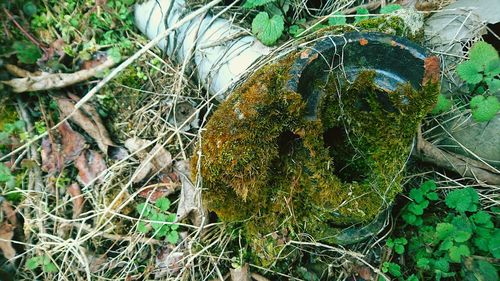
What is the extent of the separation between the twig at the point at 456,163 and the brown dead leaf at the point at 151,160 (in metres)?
1.31

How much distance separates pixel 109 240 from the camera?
2.13 meters

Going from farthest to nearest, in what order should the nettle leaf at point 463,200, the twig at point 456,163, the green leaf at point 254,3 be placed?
the green leaf at point 254,3, the twig at point 456,163, the nettle leaf at point 463,200

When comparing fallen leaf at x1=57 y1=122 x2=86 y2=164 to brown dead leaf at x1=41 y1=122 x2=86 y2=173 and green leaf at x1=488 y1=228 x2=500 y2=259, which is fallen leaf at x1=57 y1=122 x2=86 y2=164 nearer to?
brown dead leaf at x1=41 y1=122 x2=86 y2=173

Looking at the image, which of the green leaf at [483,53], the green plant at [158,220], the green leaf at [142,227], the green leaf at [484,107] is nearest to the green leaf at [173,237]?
the green plant at [158,220]

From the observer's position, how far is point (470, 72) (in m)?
1.84

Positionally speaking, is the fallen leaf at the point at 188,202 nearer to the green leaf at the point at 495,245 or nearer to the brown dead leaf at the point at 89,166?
the brown dead leaf at the point at 89,166

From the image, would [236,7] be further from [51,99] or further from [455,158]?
[455,158]

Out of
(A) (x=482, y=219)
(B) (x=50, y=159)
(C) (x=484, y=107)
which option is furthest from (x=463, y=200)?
(B) (x=50, y=159)

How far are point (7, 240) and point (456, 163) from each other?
2.35m

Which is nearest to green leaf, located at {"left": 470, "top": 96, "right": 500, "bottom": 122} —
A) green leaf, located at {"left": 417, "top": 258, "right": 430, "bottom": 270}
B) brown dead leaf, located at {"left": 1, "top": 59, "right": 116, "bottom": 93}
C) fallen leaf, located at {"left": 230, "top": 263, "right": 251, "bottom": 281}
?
green leaf, located at {"left": 417, "top": 258, "right": 430, "bottom": 270}

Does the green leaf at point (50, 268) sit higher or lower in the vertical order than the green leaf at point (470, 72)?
lower

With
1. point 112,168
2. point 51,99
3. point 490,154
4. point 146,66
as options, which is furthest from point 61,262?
point 490,154

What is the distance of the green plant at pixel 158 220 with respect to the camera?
2033mm

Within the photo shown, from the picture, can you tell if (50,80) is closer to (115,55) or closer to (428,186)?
(115,55)
